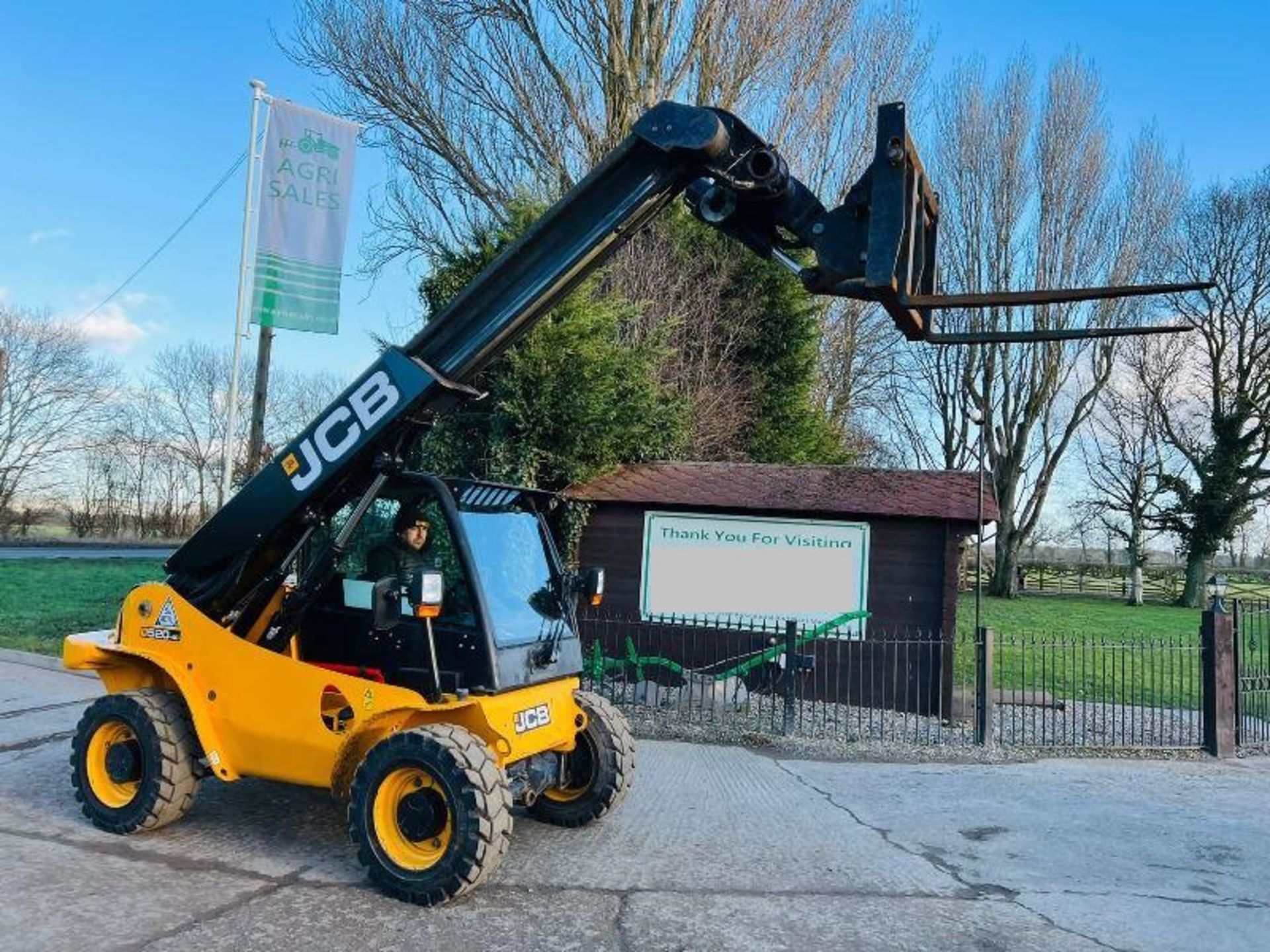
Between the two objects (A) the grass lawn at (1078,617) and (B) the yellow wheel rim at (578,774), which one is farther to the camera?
(A) the grass lawn at (1078,617)

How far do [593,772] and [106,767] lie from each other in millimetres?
2836

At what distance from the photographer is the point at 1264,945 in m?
4.57

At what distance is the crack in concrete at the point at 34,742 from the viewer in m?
7.34

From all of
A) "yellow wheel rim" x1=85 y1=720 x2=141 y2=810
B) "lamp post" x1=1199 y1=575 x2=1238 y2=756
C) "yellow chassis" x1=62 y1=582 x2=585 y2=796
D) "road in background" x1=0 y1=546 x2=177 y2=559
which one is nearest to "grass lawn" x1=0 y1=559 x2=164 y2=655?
"road in background" x1=0 y1=546 x2=177 y2=559

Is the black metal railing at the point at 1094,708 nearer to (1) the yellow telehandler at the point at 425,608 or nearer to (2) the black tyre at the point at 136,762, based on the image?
(1) the yellow telehandler at the point at 425,608

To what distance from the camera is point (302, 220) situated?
11.7 metres

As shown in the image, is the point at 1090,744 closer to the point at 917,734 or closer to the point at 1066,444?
the point at 917,734

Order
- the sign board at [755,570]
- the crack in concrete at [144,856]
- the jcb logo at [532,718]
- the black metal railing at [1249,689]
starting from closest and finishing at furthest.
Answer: the crack in concrete at [144,856] < the jcb logo at [532,718] < the black metal railing at [1249,689] < the sign board at [755,570]

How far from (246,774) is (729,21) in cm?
1790

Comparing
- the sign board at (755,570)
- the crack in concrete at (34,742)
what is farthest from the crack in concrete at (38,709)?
the sign board at (755,570)

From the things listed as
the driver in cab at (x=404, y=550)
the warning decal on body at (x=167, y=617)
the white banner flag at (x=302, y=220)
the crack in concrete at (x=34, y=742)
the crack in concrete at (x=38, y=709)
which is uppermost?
the white banner flag at (x=302, y=220)

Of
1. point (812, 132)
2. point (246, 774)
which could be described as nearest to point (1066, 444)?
point (812, 132)

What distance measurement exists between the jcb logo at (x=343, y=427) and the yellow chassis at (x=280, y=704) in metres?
0.98

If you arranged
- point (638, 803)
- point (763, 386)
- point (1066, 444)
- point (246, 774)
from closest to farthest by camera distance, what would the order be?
point (246, 774) → point (638, 803) → point (763, 386) → point (1066, 444)
